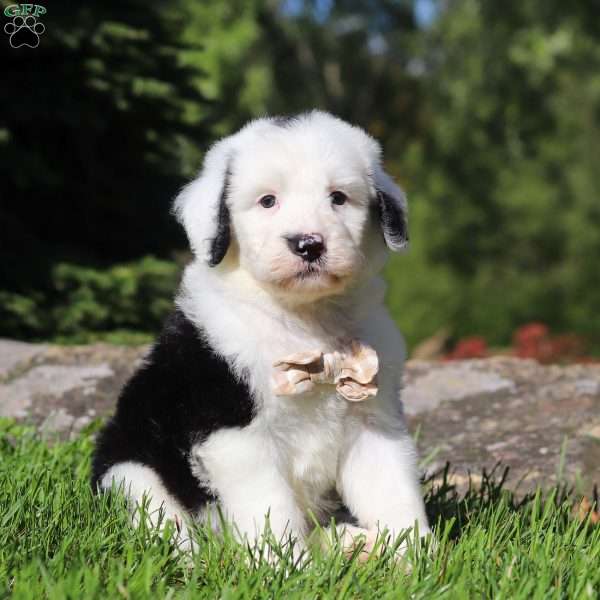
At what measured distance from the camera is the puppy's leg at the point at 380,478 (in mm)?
3455

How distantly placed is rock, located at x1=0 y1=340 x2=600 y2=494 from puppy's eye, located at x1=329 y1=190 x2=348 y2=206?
74.2 inches

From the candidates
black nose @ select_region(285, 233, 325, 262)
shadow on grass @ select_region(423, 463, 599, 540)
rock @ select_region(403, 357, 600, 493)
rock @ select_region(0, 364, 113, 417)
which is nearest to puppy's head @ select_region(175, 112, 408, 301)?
black nose @ select_region(285, 233, 325, 262)

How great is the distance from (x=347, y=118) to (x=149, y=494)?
63.4 feet

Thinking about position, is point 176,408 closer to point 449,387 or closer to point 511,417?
point 511,417

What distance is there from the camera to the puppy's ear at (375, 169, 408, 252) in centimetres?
350

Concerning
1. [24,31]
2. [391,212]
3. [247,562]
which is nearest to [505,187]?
[24,31]

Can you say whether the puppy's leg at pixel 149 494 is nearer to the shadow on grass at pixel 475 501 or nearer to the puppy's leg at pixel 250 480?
the puppy's leg at pixel 250 480

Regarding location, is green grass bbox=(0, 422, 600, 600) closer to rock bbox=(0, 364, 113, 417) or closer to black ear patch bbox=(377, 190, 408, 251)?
black ear patch bbox=(377, 190, 408, 251)

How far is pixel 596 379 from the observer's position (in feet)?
20.0

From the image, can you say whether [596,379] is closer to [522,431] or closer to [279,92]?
[522,431]

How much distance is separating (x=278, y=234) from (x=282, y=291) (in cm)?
23

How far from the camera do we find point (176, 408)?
346 centimetres

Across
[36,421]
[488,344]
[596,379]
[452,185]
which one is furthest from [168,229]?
[452,185]
